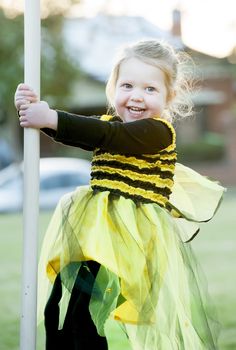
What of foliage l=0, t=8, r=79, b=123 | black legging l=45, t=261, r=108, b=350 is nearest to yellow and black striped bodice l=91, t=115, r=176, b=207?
black legging l=45, t=261, r=108, b=350

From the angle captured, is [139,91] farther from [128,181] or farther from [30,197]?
[30,197]

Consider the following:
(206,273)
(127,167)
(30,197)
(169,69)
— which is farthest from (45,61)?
(30,197)

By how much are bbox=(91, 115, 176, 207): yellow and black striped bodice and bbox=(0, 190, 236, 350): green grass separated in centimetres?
94

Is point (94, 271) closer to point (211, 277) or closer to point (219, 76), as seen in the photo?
point (211, 277)

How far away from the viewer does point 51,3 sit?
Result: 2114cm

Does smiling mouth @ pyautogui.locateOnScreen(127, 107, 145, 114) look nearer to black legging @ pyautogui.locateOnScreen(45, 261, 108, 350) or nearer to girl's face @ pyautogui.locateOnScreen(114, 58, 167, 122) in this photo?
girl's face @ pyautogui.locateOnScreen(114, 58, 167, 122)

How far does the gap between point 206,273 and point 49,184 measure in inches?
473

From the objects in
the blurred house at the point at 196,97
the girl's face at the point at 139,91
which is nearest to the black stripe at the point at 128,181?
the girl's face at the point at 139,91

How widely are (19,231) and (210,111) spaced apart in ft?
58.5

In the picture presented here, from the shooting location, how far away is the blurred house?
85.4 ft

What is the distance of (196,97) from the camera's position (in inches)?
1038

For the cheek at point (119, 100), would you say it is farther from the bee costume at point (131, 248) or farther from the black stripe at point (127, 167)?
the black stripe at point (127, 167)

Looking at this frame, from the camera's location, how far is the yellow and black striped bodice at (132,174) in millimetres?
3041

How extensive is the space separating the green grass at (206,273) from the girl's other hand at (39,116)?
1.33 meters
